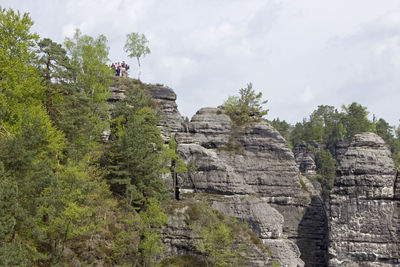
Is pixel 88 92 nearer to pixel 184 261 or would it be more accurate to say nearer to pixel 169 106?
pixel 169 106

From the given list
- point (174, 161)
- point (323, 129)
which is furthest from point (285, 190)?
point (323, 129)

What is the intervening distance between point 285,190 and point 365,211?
1344 cm

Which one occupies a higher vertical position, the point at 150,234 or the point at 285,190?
the point at 285,190

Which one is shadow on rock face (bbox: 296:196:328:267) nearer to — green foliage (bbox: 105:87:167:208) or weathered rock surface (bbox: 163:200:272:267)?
weathered rock surface (bbox: 163:200:272:267)

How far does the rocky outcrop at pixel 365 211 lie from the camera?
216 feet

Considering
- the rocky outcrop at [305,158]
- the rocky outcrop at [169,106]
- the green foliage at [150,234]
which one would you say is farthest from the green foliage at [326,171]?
the green foliage at [150,234]

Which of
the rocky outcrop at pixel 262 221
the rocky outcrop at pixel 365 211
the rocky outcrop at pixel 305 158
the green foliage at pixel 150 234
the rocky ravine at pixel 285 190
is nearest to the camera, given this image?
the green foliage at pixel 150 234

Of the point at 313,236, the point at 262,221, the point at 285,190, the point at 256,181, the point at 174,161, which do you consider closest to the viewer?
the point at 262,221

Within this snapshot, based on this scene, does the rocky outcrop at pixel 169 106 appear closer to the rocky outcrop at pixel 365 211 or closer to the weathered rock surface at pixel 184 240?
the weathered rock surface at pixel 184 240

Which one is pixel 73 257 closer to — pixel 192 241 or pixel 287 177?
pixel 192 241

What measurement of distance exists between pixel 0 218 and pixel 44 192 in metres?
7.85

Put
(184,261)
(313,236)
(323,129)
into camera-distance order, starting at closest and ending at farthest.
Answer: (184,261) < (313,236) < (323,129)

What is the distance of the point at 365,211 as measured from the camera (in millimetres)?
67750

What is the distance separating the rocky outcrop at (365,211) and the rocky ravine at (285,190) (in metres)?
0.15
